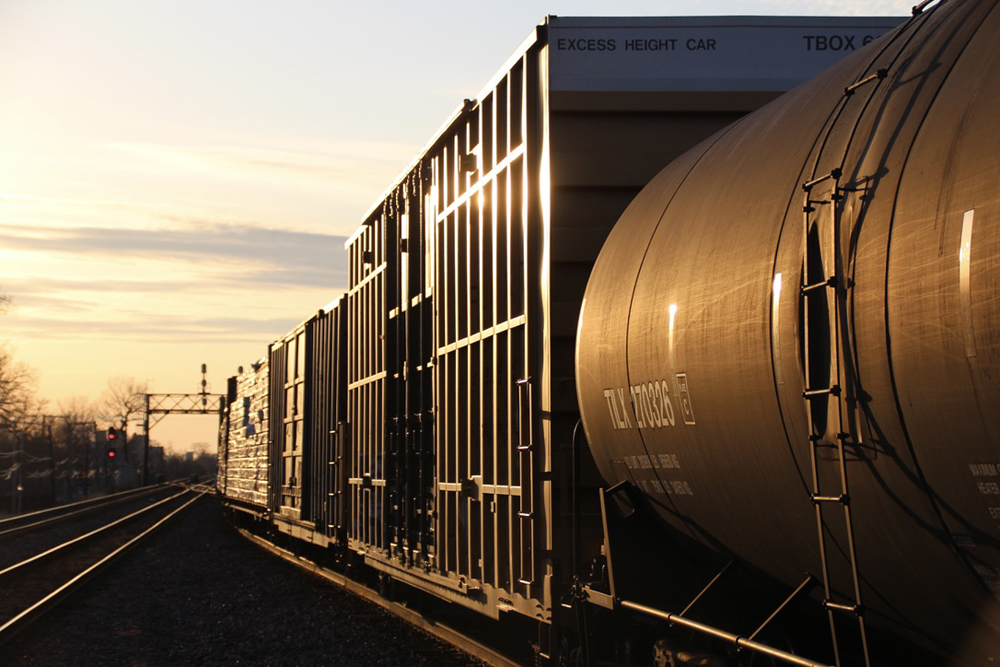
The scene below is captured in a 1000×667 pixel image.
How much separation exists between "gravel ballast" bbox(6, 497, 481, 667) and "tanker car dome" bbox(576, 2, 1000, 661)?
679 centimetres

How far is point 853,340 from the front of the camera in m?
3.90

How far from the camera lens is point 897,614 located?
13.6 feet

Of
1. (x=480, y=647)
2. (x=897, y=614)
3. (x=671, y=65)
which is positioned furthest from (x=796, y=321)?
(x=480, y=647)

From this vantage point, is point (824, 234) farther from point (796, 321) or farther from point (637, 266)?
point (637, 266)

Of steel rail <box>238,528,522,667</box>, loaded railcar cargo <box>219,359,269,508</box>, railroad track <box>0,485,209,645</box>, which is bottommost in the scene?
railroad track <box>0,485,209,645</box>

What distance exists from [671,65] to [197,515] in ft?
141

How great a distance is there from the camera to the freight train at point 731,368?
358 centimetres

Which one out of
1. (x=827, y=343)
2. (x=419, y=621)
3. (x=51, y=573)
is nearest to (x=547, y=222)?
(x=827, y=343)

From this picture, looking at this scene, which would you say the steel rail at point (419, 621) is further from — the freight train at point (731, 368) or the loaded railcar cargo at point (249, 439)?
the loaded railcar cargo at point (249, 439)

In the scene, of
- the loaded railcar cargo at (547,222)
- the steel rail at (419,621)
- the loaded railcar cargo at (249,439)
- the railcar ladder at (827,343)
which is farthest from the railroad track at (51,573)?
the railcar ladder at (827,343)

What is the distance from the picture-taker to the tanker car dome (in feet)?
11.3

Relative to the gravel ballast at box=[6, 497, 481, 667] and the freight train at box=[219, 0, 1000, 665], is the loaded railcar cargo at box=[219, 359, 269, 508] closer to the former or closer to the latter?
the gravel ballast at box=[6, 497, 481, 667]

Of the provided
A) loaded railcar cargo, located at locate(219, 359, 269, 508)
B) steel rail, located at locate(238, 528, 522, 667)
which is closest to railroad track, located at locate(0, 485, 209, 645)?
loaded railcar cargo, located at locate(219, 359, 269, 508)

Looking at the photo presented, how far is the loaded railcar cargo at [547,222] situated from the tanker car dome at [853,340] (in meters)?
1.82
